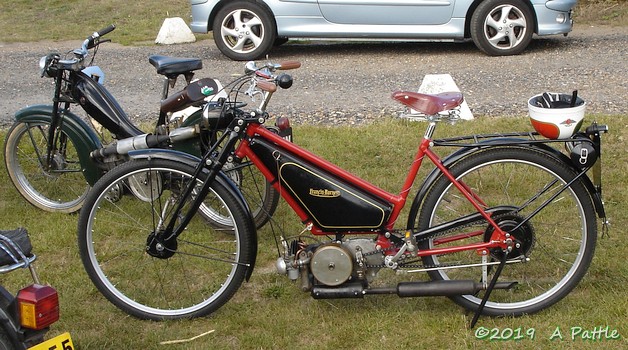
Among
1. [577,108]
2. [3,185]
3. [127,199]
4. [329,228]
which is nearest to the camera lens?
[577,108]

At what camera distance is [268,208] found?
499 cm

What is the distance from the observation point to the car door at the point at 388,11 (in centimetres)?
973

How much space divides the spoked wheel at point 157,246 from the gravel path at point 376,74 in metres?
2.90

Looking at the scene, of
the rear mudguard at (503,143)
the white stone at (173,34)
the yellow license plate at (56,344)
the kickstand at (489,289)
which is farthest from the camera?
the white stone at (173,34)

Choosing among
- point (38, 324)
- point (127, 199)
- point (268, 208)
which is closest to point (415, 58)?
point (268, 208)

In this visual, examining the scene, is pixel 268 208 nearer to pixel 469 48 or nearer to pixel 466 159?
pixel 466 159

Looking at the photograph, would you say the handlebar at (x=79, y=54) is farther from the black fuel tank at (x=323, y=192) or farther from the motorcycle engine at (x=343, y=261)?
the motorcycle engine at (x=343, y=261)

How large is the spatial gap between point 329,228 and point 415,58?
6.35 meters

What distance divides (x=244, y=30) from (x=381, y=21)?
1813mm

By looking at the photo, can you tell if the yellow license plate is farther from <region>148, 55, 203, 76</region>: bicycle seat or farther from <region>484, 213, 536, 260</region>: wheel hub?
<region>148, 55, 203, 76</region>: bicycle seat

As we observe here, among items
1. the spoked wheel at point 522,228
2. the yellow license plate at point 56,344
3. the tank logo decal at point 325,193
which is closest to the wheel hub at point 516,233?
the spoked wheel at point 522,228

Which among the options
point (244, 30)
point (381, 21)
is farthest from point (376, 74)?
point (244, 30)

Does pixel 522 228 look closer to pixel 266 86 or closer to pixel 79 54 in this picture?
pixel 266 86

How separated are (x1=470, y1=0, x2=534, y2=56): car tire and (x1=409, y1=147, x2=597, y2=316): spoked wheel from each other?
5.57m
